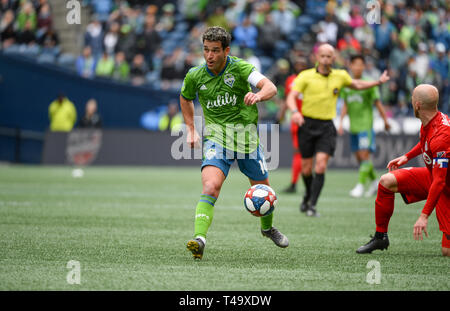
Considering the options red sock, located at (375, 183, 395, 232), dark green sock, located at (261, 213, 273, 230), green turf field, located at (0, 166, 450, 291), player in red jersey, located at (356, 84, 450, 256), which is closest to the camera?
green turf field, located at (0, 166, 450, 291)

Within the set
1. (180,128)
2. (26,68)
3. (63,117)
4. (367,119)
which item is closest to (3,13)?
(26,68)

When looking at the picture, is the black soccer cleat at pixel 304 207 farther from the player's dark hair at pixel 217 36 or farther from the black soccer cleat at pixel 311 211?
the player's dark hair at pixel 217 36

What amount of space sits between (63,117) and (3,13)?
555 cm

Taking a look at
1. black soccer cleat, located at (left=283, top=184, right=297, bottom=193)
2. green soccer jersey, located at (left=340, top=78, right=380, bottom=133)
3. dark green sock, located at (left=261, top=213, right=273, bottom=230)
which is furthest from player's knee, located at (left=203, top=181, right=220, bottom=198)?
black soccer cleat, located at (left=283, top=184, right=297, bottom=193)

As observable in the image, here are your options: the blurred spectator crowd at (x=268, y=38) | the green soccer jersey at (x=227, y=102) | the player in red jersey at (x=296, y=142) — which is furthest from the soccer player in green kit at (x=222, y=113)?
the blurred spectator crowd at (x=268, y=38)

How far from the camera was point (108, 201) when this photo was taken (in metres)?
12.3

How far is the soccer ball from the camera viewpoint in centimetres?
681

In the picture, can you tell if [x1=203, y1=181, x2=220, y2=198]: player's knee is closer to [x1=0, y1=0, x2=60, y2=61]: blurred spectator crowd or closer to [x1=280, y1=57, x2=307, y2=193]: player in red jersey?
[x1=280, y1=57, x2=307, y2=193]: player in red jersey

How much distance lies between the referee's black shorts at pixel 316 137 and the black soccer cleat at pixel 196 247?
4.61 meters

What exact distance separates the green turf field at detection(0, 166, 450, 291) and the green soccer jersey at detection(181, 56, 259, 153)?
3.72 feet

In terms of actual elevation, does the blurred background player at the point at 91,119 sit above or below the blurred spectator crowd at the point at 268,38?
below

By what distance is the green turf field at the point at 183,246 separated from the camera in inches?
214

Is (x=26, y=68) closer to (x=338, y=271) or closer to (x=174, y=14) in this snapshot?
(x=174, y=14)

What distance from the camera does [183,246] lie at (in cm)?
739
